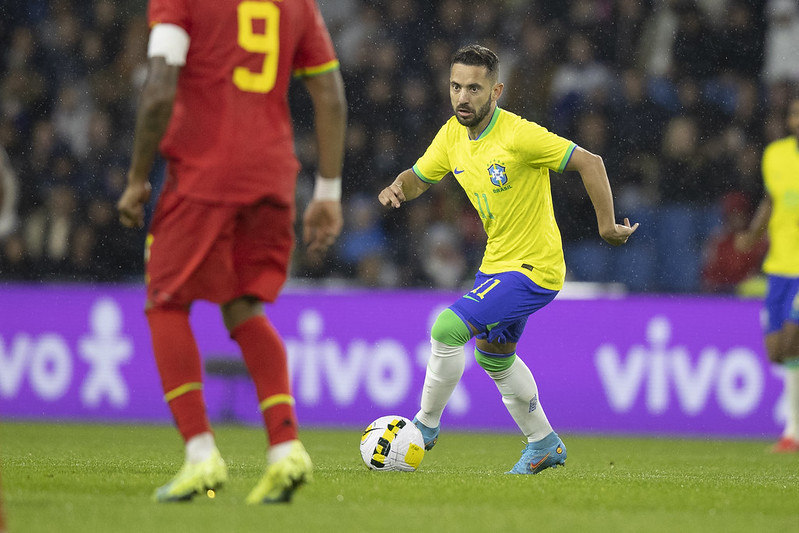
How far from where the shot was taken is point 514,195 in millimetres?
6551

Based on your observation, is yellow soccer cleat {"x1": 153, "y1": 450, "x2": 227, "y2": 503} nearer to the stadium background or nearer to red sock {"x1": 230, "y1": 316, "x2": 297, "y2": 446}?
red sock {"x1": 230, "y1": 316, "x2": 297, "y2": 446}

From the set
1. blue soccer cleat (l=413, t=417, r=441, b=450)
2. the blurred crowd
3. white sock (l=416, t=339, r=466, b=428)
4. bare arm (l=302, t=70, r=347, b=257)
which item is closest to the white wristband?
bare arm (l=302, t=70, r=347, b=257)

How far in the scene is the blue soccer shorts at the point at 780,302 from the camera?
9.39 m

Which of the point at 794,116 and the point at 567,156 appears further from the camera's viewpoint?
the point at 794,116

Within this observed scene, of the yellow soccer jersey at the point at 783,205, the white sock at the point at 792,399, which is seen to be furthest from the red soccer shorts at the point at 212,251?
the white sock at the point at 792,399

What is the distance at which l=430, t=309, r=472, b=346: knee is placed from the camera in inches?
248

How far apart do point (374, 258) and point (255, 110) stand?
704 centimetres

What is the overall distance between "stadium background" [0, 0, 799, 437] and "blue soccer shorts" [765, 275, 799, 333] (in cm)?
148

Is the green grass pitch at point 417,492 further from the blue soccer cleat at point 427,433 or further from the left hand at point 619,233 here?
the left hand at point 619,233

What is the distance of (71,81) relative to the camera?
43.1 feet

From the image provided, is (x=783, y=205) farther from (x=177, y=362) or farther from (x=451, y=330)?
(x=177, y=362)

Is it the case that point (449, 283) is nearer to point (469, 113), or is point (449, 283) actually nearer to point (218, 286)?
point (469, 113)

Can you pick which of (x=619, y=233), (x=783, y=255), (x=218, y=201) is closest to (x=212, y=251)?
(x=218, y=201)

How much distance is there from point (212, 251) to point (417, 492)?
1481 mm
